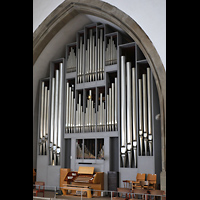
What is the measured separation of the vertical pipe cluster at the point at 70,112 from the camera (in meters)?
10.6

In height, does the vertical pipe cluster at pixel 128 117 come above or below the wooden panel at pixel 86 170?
above

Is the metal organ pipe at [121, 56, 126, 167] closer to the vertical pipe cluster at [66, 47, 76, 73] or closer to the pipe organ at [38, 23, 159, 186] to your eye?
the pipe organ at [38, 23, 159, 186]

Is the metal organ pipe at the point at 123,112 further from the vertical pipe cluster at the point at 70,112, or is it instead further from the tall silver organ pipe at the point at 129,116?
the vertical pipe cluster at the point at 70,112

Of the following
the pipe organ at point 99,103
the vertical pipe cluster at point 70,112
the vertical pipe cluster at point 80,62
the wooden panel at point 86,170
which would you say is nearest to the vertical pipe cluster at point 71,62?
the pipe organ at point 99,103

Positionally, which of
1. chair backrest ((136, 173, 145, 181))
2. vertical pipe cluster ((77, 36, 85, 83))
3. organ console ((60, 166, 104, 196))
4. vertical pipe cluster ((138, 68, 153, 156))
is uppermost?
vertical pipe cluster ((77, 36, 85, 83))

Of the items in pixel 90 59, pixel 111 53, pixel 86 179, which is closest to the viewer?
pixel 86 179

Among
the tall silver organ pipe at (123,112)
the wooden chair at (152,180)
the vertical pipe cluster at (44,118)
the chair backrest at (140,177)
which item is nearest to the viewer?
the wooden chair at (152,180)

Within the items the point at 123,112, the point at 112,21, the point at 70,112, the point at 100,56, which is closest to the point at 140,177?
the point at 123,112

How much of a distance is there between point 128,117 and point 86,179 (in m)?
2.49

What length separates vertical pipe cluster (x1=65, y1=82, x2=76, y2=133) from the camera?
1056cm

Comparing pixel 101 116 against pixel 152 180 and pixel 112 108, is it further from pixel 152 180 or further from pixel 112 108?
pixel 152 180

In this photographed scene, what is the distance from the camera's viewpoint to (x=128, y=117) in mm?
9180

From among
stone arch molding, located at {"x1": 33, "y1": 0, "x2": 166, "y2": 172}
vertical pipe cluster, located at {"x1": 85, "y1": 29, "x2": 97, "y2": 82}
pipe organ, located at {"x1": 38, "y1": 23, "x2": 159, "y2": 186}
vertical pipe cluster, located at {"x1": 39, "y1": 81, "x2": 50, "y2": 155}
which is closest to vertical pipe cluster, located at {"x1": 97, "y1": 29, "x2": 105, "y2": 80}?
pipe organ, located at {"x1": 38, "y1": 23, "x2": 159, "y2": 186}

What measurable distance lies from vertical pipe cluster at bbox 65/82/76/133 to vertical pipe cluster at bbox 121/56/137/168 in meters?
2.24
